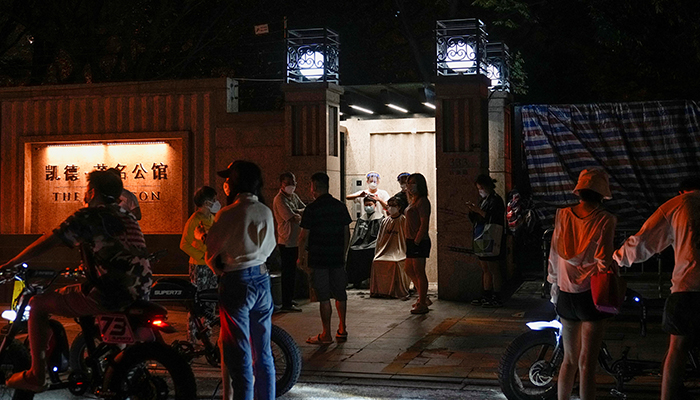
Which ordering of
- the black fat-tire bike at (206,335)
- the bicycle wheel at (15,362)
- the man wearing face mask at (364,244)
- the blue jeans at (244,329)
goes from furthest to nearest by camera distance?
the man wearing face mask at (364,244) → the black fat-tire bike at (206,335) → the bicycle wheel at (15,362) → the blue jeans at (244,329)

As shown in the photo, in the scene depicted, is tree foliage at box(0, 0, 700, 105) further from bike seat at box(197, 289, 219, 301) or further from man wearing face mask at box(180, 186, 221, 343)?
bike seat at box(197, 289, 219, 301)

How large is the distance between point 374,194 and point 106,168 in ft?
15.0

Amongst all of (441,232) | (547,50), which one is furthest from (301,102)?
(547,50)

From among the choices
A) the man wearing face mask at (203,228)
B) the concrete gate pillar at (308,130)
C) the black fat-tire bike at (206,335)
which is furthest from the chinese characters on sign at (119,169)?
the black fat-tire bike at (206,335)

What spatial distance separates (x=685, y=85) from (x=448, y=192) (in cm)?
852

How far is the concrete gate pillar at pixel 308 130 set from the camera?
1374cm

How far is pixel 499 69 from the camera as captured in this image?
14945 mm

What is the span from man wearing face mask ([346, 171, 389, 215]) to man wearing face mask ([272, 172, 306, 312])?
2.23 meters

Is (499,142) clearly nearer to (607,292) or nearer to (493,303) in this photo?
(493,303)

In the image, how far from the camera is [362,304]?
12883 mm

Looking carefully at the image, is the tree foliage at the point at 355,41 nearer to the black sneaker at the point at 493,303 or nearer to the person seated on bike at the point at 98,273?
the black sneaker at the point at 493,303

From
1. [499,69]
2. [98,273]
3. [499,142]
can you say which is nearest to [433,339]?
[98,273]

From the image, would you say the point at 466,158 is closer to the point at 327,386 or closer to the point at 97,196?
the point at 327,386

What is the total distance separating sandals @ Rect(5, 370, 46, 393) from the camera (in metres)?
6.08
